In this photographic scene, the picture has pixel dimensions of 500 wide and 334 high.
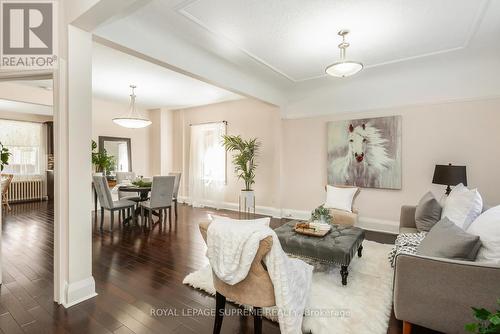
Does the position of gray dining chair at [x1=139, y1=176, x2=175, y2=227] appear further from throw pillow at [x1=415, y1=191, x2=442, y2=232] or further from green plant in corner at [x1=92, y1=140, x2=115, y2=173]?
throw pillow at [x1=415, y1=191, x2=442, y2=232]

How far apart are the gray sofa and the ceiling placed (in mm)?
2388

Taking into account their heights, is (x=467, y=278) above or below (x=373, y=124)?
below

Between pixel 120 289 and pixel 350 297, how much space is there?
88.5 inches

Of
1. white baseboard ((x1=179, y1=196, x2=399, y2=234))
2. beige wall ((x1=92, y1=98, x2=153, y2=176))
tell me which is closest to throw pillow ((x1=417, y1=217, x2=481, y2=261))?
white baseboard ((x1=179, y1=196, x2=399, y2=234))

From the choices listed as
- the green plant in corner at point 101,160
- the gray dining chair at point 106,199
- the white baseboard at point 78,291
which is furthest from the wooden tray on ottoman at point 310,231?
the green plant in corner at point 101,160

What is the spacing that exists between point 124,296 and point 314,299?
1.80 m

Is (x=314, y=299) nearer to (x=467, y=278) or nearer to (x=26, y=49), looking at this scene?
(x=467, y=278)

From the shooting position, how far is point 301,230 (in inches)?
114

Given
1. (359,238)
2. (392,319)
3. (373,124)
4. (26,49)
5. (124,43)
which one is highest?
(124,43)

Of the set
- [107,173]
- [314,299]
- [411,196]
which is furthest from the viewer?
[107,173]

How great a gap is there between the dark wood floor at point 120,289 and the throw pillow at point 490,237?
0.80 metres

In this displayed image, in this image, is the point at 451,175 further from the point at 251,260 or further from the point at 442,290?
the point at 251,260

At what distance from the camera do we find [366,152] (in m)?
4.67

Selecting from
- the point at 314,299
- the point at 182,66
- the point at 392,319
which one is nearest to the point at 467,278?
the point at 392,319
